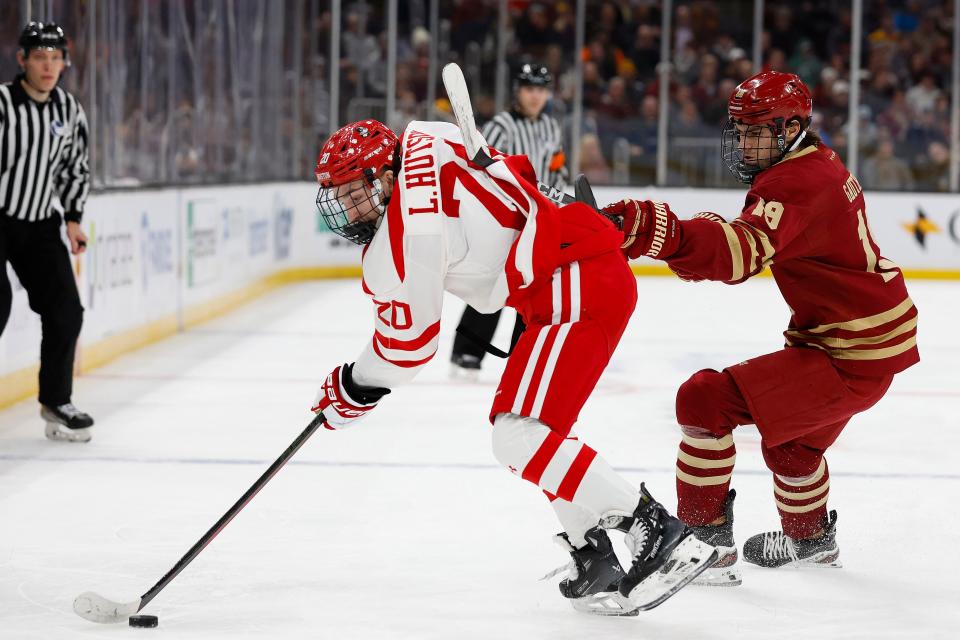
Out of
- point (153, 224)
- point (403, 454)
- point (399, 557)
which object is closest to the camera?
point (399, 557)

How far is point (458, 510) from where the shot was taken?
3402mm

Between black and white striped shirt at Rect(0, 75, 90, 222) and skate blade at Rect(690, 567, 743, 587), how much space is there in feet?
8.38

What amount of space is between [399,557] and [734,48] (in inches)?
390

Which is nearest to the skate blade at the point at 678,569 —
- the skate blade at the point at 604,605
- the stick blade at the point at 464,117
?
the skate blade at the point at 604,605

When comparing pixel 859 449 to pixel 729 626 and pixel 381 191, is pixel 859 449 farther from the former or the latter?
pixel 381 191

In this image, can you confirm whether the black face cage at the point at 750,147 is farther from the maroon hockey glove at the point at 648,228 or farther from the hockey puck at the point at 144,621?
the hockey puck at the point at 144,621

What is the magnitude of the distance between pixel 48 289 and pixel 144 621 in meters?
2.08

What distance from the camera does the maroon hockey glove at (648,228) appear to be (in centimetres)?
248

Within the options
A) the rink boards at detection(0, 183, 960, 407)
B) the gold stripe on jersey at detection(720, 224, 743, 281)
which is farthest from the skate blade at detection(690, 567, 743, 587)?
the rink boards at detection(0, 183, 960, 407)

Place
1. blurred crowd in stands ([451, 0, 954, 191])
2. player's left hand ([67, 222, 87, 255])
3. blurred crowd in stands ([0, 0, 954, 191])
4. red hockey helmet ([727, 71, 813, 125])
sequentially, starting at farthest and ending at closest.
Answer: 1. blurred crowd in stands ([451, 0, 954, 191])
2. blurred crowd in stands ([0, 0, 954, 191])
3. player's left hand ([67, 222, 87, 255])
4. red hockey helmet ([727, 71, 813, 125])

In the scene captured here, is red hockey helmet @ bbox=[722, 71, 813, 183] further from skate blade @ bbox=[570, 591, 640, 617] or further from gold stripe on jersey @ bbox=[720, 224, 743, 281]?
skate blade @ bbox=[570, 591, 640, 617]

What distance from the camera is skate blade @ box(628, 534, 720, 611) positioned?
7.77 feet

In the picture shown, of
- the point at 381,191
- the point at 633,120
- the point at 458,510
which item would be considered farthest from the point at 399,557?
the point at 633,120

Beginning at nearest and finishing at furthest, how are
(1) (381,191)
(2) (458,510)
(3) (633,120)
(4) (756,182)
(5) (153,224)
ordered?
(1) (381,191), (4) (756,182), (2) (458,510), (5) (153,224), (3) (633,120)
